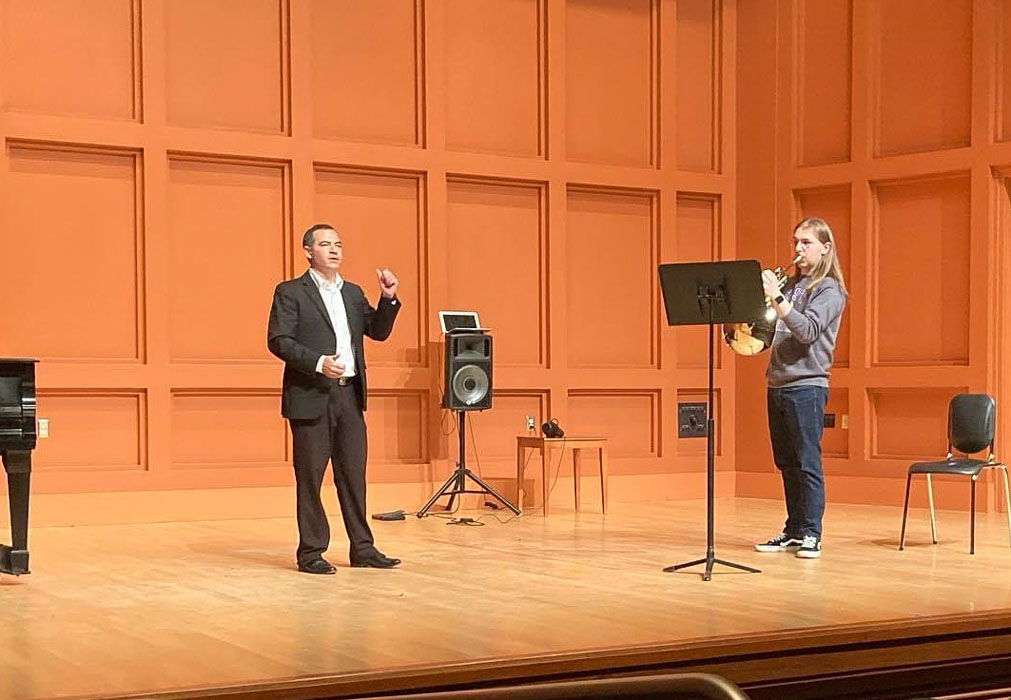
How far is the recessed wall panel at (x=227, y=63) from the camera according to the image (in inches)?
309

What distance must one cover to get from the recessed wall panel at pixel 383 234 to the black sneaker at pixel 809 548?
11.1 ft

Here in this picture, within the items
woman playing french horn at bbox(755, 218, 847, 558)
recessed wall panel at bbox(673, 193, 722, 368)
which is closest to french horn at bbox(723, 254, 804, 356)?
woman playing french horn at bbox(755, 218, 847, 558)

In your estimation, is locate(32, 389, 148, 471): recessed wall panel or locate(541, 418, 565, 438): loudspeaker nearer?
locate(32, 389, 148, 471): recessed wall panel

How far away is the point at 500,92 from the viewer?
8.78m

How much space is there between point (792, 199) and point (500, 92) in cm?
216

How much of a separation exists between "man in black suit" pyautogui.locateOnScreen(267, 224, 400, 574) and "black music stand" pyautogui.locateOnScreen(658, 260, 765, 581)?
118 centimetres

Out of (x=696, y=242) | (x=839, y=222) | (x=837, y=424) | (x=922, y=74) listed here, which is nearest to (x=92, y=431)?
(x=696, y=242)

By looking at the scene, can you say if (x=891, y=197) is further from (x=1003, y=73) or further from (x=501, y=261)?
(x=501, y=261)

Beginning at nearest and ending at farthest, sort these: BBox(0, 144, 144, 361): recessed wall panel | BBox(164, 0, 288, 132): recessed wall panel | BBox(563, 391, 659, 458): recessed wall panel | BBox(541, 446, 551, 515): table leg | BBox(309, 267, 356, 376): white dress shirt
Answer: BBox(309, 267, 356, 376): white dress shirt → BBox(0, 144, 144, 361): recessed wall panel → BBox(164, 0, 288, 132): recessed wall panel → BBox(541, 446, 551, 515): table leg → BBox(563, 391, 659, 458): recessed wall panel

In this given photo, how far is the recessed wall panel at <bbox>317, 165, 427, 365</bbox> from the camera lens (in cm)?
829

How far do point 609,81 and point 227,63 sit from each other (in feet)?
8.84

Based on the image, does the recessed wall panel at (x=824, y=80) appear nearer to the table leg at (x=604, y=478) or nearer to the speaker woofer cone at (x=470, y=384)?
the table leg at (x=604, y=478)

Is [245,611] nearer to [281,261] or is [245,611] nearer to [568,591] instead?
[568,591]

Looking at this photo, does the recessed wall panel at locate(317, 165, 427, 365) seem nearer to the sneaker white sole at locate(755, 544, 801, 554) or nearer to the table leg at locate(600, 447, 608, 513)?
the table leg at locate(600, 447, 608, 513)
